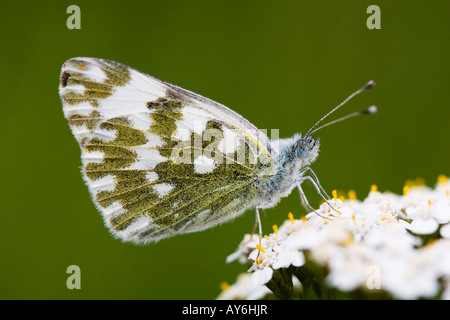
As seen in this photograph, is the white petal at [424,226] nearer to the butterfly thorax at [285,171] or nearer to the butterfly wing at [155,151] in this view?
the butterfly thorax at [285,171]

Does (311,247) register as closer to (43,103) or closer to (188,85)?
(188,85)

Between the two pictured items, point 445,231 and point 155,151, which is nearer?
point 445,231

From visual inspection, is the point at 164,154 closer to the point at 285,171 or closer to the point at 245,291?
the point at 285,171

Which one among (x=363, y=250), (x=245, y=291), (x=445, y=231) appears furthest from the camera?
(x=245, y=291)

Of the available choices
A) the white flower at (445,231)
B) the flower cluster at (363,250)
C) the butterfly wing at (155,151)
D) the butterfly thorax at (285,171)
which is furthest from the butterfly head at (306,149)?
the white flower at (445,231)

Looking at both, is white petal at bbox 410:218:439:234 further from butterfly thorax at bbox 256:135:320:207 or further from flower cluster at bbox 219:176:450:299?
butterfly thorax at bbox 256:135:320:207

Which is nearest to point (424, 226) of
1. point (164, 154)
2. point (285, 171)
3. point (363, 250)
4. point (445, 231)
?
point (445, 231)
